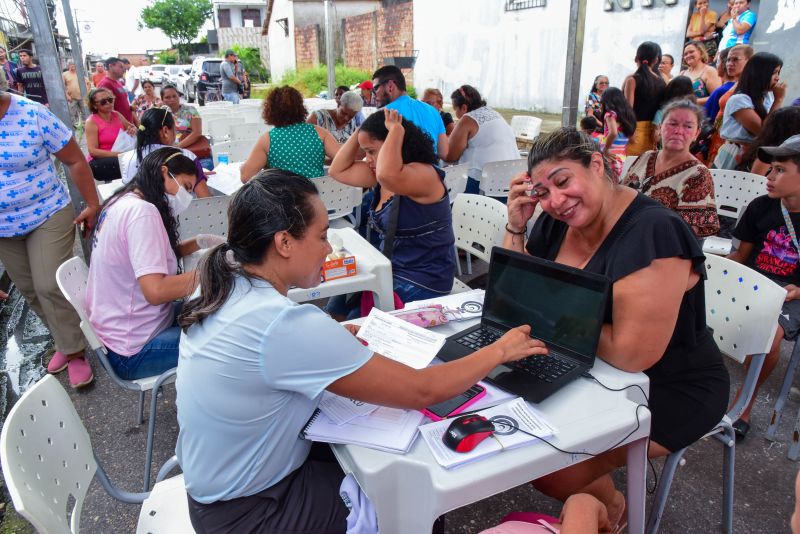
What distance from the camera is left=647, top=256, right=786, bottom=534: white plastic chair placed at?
1.83m

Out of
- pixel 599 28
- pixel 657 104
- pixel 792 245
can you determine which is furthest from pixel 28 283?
pixel 599 28

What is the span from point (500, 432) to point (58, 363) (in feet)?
9.90

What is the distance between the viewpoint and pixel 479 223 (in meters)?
3.18

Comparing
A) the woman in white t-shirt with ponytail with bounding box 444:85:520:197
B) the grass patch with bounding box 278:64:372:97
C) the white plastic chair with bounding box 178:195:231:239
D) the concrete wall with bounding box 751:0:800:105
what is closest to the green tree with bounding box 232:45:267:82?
the grass patch with bounding box 278:64:372:97

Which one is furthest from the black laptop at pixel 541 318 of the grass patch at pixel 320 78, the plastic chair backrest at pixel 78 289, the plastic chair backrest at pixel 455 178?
the grass patch at pixel 320 78

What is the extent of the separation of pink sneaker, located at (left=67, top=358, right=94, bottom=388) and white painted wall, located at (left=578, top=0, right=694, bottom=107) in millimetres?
9451

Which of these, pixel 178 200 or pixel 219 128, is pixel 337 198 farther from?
pixel 219 128

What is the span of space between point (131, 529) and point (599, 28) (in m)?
11.0

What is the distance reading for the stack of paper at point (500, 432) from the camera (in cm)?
123

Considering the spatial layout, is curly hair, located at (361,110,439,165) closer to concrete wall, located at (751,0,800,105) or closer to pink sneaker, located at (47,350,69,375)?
pink sneaker, located at (47,350,69,375)

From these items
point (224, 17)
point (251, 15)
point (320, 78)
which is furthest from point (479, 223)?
point (224, 17)

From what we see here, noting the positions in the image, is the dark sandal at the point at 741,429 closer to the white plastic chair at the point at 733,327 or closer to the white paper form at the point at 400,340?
the white plastic chair at the point at 733,327

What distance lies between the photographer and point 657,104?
5.16m

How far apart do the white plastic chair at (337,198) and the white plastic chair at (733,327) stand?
2.55m
